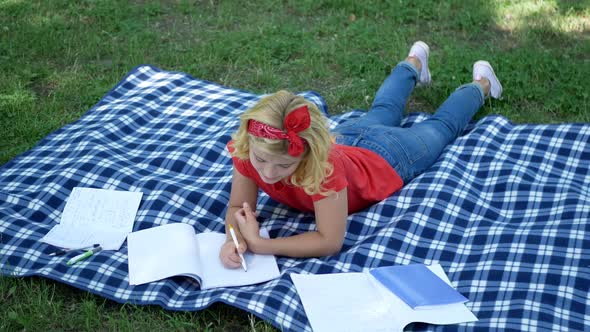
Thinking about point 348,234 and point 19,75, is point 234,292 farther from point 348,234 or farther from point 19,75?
point 19,75

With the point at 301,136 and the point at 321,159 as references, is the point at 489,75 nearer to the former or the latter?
the point at 321,159

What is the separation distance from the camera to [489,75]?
18.0 feet

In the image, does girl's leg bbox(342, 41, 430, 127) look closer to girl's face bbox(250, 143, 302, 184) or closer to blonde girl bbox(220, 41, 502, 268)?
blonde girl bbox(220, 41, 502, 268)

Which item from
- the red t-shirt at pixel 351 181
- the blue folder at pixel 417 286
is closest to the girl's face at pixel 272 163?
the red t-shirt at pixel 351 181

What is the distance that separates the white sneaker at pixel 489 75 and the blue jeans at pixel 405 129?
0.23 meters

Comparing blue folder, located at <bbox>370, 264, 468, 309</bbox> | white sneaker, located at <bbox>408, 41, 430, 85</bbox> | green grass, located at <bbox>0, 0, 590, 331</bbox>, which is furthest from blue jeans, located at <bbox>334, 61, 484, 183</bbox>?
blue folder, located at <bbox>370, 264, 468, 309</bbox>

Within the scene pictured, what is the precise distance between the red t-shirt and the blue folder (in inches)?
19.0

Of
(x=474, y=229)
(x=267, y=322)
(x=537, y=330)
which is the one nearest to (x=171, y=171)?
(x=267, y=322)

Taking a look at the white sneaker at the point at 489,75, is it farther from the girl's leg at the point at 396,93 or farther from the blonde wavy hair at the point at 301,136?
the blonde wavy hair at the point at 301,136

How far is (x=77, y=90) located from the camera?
5859 millimetres

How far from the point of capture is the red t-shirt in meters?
3.79

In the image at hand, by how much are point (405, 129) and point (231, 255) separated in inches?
58.0

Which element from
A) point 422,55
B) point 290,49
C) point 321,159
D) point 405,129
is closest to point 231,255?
point 321,159

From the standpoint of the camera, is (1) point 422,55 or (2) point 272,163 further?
(1) point 422,55
